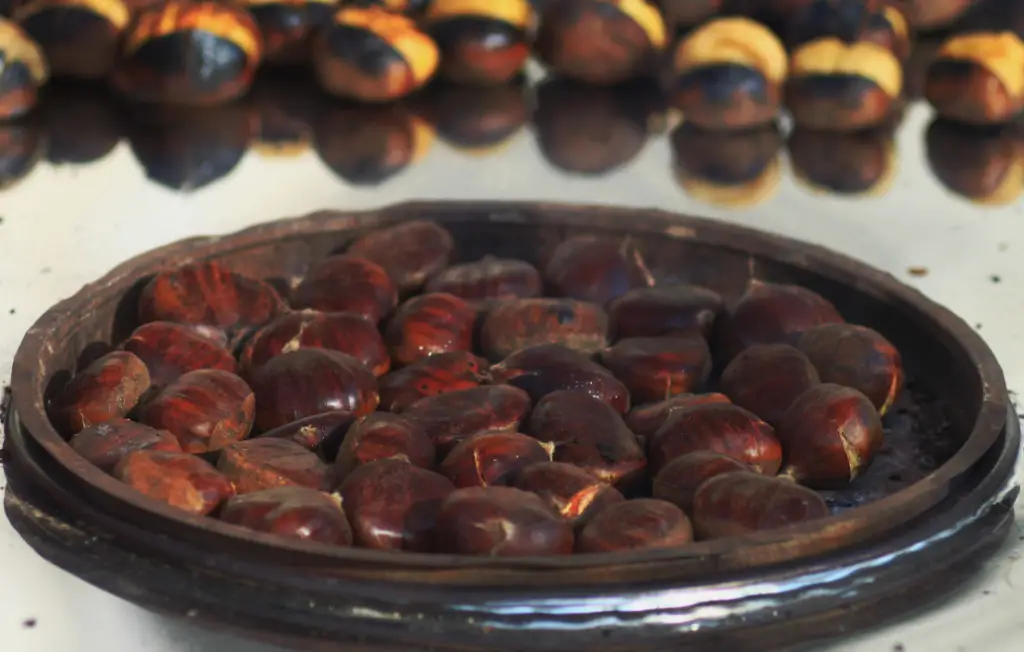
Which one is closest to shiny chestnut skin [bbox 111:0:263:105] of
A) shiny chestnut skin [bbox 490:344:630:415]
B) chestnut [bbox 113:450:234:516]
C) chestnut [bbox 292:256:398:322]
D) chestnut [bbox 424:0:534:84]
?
chestnut [bbox 424:0:534:84]

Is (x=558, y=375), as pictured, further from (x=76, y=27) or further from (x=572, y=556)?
(x=76, y=27)

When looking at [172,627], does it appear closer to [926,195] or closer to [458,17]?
[926,195]

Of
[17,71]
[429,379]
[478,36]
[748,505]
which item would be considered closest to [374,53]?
[478,36]

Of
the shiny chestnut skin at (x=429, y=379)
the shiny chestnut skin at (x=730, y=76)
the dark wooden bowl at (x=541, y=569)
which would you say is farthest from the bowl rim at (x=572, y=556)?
the shiny chestnut skin at (x=730, y=76)

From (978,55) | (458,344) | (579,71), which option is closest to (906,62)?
(978,55)

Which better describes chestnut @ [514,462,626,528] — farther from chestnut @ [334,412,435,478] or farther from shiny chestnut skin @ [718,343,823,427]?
shiny chestnut skin @ [718,343,823,427]

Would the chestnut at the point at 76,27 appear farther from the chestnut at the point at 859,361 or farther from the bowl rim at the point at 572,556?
the chestnut at the point at 859,361

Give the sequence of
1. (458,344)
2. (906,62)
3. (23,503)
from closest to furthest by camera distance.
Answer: (23,503)
(458,344)
(906,62)
